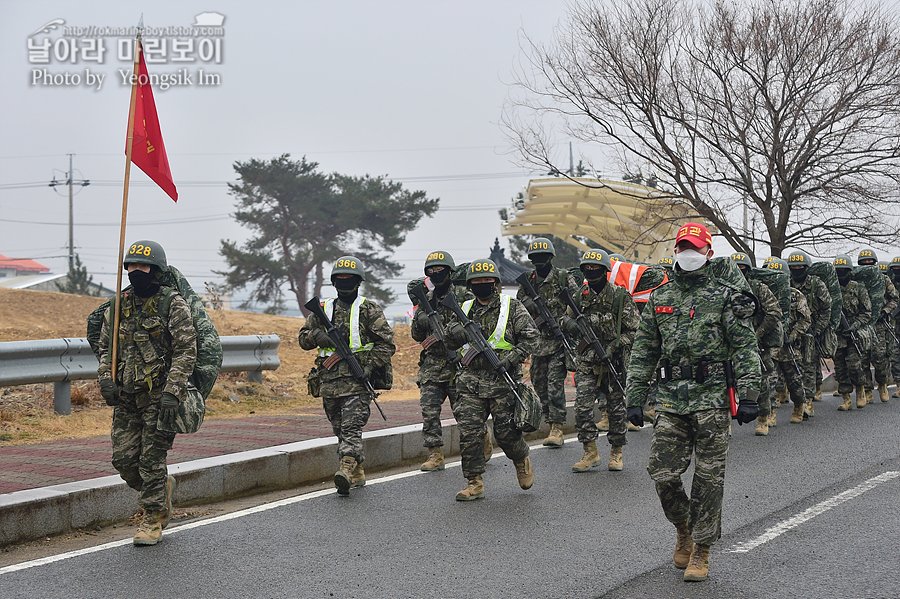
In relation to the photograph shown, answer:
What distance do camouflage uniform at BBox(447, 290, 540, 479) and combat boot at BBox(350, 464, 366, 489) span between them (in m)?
0.98

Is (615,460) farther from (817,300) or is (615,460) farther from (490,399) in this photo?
(817,300)

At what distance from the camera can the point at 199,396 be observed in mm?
6180

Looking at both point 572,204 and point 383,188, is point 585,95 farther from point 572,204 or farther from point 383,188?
point 383,188

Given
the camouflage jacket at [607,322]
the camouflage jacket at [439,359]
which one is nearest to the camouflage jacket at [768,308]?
the camouflage jacket at [607,322]

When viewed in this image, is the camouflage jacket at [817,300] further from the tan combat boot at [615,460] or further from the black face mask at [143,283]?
the black face mask at [143,283]

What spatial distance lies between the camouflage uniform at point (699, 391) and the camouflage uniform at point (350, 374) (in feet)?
9.88

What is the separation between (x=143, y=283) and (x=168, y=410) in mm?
863

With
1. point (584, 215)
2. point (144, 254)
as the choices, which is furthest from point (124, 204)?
point (584, 215)

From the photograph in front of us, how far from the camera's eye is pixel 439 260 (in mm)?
8867

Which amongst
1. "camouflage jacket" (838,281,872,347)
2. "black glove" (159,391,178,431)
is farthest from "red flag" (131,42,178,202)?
"camouflage jacket" (838,281,872,347)

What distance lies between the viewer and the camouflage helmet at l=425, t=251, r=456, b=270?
29.1 ft

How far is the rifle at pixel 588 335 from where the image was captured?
901 centimetres

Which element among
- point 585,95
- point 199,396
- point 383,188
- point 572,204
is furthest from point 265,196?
point 199,396

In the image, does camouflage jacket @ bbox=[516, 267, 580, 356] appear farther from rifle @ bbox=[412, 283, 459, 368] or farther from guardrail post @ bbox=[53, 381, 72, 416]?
guardrail post @ bbox=[53, 381, 72, 416]
